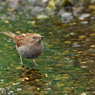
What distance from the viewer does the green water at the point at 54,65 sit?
586 centimetres

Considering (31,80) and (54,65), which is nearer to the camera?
(31,80)

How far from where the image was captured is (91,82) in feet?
19.9

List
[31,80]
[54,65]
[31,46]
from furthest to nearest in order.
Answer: [54,65], [31,46], [31,80]

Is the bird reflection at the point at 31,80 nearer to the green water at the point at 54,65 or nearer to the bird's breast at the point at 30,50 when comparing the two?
the green water at the point at 54,65

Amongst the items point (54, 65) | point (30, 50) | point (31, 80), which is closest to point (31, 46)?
point (30, 50)

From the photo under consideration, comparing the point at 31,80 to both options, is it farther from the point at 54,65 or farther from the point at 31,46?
the point at 54,65

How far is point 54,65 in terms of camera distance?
7.14 m

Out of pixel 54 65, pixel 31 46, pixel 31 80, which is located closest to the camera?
pixel 31 80

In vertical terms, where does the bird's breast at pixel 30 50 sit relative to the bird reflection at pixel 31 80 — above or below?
above

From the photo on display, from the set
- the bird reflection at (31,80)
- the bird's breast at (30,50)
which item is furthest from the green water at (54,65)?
the bird's breast at (30,50)

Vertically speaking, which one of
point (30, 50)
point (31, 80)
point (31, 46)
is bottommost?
point (31, 80)

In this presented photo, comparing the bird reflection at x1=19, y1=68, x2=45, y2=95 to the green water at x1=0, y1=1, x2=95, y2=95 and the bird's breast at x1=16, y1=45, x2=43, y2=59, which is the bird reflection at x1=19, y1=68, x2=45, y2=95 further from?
the bird's breast at x1=16, y1=45, x2=43, y2=59

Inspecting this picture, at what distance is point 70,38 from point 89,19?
92.7 inches

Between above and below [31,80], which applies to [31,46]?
above
